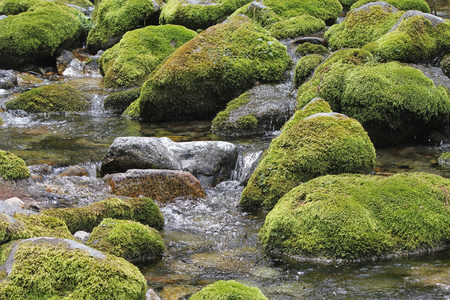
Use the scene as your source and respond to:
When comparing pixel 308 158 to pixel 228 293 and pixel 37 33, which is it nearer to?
pixel 228 293

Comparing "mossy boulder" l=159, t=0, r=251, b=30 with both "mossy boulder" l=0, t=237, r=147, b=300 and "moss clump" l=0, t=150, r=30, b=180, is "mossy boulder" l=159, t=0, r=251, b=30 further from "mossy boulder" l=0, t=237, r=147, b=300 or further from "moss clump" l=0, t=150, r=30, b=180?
"mossy boulder" l=0, t=237, r=147, b=300

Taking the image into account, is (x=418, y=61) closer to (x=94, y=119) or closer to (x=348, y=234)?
(x=348, y=234)

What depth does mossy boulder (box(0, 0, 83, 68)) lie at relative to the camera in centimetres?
1850

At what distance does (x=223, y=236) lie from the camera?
19.9ft

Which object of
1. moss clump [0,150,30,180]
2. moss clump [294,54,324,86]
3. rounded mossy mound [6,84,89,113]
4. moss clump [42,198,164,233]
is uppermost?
moss clump [294,54,324,86]

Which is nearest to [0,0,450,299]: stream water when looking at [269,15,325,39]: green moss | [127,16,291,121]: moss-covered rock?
[127,16,291,121]: moss-covered rock

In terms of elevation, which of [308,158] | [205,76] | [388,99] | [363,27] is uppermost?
[363,27]

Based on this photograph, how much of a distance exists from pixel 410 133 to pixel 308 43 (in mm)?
5671

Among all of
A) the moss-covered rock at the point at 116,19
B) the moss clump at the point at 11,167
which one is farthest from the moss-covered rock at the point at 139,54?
the moss clump at the point at 11,167

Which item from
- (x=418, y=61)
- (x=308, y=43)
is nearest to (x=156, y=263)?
(x=418, y=61)

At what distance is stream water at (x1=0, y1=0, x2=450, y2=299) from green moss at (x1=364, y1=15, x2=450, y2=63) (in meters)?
2.50

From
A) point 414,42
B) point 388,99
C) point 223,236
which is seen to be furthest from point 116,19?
point 223,236

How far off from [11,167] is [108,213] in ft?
6.62

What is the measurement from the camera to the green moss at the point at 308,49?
1373 centimetres
